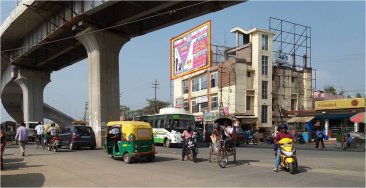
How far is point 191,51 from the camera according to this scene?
37500mm

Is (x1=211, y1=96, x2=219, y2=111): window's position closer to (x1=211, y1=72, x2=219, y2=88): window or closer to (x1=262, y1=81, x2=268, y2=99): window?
(x1=211, y1=72, x2=219, y2=88): window

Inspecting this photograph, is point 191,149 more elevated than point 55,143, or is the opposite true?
point 191,149

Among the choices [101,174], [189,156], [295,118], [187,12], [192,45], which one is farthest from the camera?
[295,118]

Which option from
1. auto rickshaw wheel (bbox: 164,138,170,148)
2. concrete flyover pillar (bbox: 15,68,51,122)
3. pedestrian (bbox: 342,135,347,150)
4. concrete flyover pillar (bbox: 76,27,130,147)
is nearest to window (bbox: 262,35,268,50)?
concrete flyover pillar (bbox: 76,27,130,147)

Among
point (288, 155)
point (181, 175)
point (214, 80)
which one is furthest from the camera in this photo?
point (214, 80)

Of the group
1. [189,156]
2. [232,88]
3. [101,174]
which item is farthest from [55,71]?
[101,174]

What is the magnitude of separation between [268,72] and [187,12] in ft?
88.4

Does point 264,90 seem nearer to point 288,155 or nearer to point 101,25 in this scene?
point 101,25

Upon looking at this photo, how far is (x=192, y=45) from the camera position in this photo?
1463 inches

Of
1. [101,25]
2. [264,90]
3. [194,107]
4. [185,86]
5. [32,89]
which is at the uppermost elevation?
[101,25]

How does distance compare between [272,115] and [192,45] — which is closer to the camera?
[192,45]

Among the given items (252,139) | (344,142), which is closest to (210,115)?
(252,139)

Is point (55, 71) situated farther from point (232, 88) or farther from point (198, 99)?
point (232, 88)

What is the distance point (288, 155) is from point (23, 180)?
7987 mm
